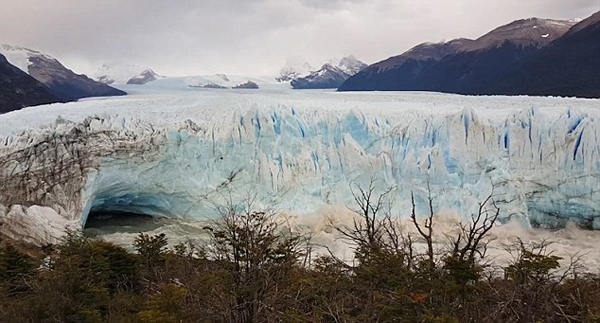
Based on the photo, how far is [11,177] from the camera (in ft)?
41.3

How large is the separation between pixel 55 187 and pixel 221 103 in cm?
493

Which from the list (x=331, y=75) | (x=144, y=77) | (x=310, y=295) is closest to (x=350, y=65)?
(x=331, y=75)

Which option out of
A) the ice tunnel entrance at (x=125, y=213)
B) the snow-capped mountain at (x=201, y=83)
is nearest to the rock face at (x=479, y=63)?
the snow-capped mountain at (x=201, y=83)

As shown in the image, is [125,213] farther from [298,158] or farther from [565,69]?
[565,69]

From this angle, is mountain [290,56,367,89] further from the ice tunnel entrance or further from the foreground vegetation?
the foreground vegetation

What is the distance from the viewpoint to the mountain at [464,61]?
4141 centimetres

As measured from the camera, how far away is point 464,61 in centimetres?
4325

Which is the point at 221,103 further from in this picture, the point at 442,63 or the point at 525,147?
the point at 442,63

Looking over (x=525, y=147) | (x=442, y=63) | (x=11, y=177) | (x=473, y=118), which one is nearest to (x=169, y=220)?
(x=11, y=177)

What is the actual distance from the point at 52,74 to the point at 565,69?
40.4 meters

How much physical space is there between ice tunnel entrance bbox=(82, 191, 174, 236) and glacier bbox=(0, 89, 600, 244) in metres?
0.07

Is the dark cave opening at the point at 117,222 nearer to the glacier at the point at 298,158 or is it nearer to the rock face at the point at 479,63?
the glacier at the point at 298,158

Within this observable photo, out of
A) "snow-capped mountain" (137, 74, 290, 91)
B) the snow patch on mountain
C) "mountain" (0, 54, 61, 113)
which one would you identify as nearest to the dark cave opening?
"mountain" (0, 54, 61, 113)

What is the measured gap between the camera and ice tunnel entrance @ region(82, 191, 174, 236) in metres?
14.2
